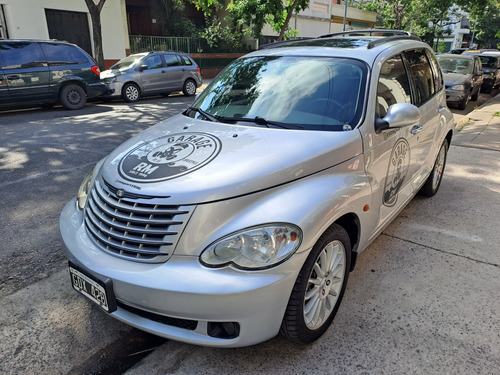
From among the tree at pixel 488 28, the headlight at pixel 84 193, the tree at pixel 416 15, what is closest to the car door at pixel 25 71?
the headlight at pixel 84 193

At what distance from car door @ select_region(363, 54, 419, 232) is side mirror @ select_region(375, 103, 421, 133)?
0.06 meters

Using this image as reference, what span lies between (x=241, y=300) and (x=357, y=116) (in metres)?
1.57

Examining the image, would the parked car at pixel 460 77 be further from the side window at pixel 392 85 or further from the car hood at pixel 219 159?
the car hood at pixel 219 159

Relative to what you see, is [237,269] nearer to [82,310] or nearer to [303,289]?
[303,289]

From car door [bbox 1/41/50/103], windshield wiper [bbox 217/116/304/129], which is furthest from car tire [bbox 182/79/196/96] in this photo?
windshield wiper [bbox 217/116/304/129]

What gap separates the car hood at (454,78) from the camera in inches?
476

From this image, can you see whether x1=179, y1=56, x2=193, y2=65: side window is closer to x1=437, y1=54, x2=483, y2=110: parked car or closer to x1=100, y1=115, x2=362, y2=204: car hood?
x1=437, y1=54, x2=483, y2=110: parked car

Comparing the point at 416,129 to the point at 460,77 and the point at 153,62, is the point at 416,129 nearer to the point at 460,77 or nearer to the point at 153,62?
the point at 460,77

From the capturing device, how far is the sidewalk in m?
7.54

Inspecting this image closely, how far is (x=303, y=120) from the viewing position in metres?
2.84

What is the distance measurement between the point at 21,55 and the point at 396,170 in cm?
975

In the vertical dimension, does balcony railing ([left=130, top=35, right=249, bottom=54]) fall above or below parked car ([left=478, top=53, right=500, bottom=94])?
above

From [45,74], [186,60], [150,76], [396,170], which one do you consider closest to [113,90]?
[150,76]

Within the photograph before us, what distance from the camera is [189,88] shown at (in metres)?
14.3
